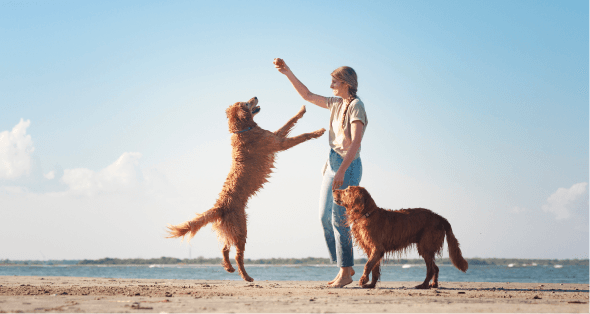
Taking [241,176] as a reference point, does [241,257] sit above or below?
below

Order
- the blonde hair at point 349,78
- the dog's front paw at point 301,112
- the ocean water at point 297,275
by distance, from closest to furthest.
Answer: the blonde hair at point 349,78 < the dog's front paw at point 301,112 < the ocean water at point 297,275

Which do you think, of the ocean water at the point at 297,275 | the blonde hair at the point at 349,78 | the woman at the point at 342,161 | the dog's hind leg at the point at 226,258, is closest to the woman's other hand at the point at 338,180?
the woman at the point at 342,161

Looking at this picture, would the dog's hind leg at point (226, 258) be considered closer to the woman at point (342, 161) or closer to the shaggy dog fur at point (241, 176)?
the shaggy dog fur at point (241, 176)

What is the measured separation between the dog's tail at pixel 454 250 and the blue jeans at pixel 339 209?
108 cm

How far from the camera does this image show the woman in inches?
197

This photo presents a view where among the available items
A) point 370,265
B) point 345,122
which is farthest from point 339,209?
point 345,122

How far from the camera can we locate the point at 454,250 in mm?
5113

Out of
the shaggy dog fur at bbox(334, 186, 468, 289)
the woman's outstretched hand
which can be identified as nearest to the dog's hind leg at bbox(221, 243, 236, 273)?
the shaggy dog fur at bbox(334, 186, 468, 289)

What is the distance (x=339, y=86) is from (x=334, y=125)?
18.2 inches

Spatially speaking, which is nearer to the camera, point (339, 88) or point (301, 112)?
point (339, 88)

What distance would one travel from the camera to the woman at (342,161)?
5.00 metres

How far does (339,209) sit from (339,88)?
4.66 feet

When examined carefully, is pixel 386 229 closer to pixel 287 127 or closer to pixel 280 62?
pixel 280 62

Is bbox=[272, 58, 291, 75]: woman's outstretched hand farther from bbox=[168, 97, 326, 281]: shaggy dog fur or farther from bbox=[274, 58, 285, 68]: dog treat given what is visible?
bbox=[168, 97, 326, 281]: shaggy dog fur
